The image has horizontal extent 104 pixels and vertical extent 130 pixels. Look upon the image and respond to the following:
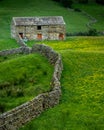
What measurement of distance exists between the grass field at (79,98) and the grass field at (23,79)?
2411 mm

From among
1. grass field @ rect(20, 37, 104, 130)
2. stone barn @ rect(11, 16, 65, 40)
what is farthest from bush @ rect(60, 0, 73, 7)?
grass field @ rect(20, 37, 104, 130)

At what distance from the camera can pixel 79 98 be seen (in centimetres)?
4872

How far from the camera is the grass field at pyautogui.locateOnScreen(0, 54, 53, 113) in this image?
47.7m

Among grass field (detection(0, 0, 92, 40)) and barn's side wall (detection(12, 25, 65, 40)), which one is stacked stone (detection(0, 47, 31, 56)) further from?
grass field (detection(0, 0, 92, 40))

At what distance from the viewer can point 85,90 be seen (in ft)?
169

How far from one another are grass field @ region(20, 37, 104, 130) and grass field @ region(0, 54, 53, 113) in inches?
94.9

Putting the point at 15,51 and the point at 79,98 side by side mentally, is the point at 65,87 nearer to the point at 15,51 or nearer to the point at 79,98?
the point at 79,98

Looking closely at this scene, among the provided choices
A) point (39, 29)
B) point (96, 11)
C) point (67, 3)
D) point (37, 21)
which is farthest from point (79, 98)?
point (67, 3)

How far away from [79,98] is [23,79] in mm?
9035

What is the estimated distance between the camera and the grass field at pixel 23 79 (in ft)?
156

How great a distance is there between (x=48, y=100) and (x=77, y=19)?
9959 centimetres

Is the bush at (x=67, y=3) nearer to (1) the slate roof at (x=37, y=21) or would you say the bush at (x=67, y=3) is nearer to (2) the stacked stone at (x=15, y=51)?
(1) the slate roof at (x=37, y=21)

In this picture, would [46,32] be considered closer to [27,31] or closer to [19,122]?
[27,31]

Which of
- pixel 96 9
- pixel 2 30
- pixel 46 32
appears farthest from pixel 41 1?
pixel 46 32
